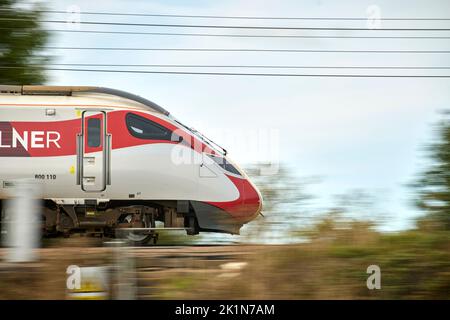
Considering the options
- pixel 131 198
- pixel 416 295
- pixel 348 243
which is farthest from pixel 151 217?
pixel 416 295

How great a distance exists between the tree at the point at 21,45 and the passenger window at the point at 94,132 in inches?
264

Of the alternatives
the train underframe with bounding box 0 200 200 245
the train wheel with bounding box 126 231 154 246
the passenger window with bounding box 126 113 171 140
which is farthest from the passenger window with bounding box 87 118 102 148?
the train wheel with bounding box 126 231 154 246

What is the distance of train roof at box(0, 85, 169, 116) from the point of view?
15414mm

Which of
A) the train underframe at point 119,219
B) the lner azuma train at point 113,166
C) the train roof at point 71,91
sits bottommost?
the train underframe at point 119,219

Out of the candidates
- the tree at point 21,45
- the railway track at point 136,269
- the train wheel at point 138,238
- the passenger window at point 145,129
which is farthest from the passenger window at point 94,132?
the tree at point 21,45

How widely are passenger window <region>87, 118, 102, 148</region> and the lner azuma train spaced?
0.02 metres

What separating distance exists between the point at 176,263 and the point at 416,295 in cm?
360

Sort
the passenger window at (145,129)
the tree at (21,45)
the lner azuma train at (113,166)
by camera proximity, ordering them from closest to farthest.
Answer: the lner azuma train at (113,166) → the passenger window at (145,129) → the tree at (21,45)

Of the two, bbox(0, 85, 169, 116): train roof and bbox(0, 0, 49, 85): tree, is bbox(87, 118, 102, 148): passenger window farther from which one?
bbox(0, 0, 49, 85): tree

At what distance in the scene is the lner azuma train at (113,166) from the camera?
14.9 meters

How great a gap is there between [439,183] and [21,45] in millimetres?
12877

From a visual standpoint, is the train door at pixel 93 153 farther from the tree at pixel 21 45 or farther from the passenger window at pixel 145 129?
the tree at pixel 21 45
